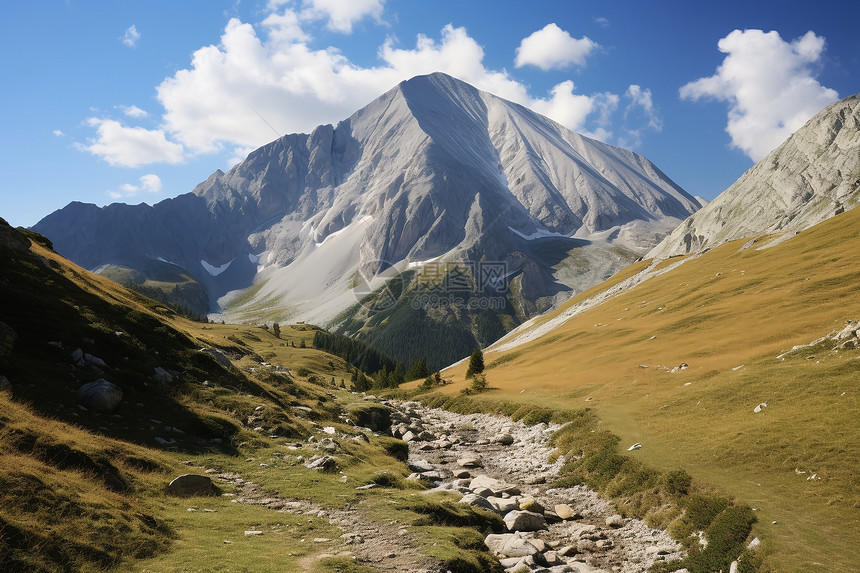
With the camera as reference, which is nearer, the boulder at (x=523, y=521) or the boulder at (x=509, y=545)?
the boulder at (x=509, y=545)

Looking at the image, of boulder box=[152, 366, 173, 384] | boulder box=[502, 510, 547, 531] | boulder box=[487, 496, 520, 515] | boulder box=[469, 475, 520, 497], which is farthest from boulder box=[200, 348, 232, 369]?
boulder box=[502, 510, 547, 531]

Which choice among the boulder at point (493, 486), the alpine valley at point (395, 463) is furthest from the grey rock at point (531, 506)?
the boulder at point (493, 486)

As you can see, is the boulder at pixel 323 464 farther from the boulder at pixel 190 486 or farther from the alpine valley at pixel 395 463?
the boulder at pixel 190 486

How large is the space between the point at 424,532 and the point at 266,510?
281 inches

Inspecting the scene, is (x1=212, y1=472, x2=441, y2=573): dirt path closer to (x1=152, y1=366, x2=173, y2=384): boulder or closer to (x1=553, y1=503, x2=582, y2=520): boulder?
(x1=152, y1=366, x2=173, y2=384): boulder

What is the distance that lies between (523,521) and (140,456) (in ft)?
65.8

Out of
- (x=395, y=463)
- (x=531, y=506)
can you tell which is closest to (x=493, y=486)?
(x=531, y=506)

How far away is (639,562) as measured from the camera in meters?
21.2

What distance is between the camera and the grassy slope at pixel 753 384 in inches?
800

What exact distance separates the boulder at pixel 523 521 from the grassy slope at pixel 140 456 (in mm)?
5273

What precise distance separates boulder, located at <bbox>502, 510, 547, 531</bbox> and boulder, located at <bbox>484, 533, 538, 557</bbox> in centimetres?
289

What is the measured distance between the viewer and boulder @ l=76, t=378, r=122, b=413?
2430cm

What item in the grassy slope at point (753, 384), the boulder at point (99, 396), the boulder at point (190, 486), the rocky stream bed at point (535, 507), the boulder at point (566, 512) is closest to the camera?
the boulder at point (190, 486)

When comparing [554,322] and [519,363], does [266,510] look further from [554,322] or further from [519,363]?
[554,322]
